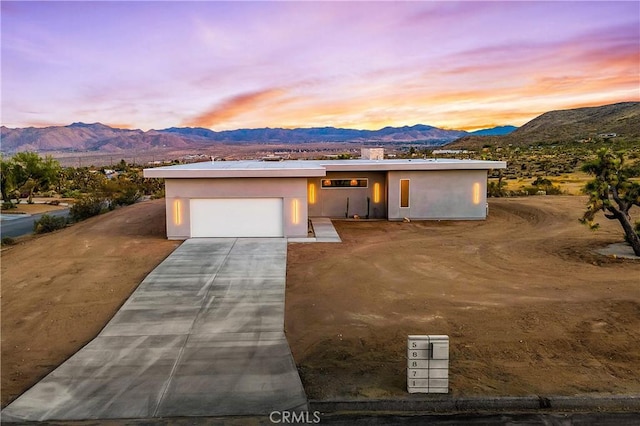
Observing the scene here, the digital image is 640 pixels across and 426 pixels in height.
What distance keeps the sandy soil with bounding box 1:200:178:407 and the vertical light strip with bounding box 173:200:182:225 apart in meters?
0.82

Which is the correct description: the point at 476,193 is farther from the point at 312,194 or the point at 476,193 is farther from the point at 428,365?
the point at 428,365

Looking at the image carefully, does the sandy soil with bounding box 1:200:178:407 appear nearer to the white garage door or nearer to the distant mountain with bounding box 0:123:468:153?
the white garage door

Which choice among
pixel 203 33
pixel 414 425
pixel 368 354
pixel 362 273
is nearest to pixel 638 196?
pixel 362 273

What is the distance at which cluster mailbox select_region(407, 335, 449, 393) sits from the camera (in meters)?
6.85

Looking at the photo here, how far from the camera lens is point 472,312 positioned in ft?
33.3

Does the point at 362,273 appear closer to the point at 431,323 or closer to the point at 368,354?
the point at 431,323

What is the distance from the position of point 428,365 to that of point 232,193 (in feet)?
41.9

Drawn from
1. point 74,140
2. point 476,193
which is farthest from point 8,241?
point 74,140

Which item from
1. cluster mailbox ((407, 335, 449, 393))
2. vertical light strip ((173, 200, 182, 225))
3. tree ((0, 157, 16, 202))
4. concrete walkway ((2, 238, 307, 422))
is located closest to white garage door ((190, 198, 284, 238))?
vertical light strip ((173, 200, 182, 225))

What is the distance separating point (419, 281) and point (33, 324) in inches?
345

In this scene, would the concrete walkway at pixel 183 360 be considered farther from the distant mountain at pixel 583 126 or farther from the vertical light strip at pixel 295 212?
the distant mountain at pixel 583 126

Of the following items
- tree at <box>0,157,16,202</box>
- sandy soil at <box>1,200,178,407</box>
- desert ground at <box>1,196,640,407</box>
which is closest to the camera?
desert ground at <box>1,196,640,407</box>

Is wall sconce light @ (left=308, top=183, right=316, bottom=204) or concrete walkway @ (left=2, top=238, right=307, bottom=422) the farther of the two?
wall sconce light @ (left=308, top=183, right=316, bottom=204)

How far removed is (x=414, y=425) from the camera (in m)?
6.29
